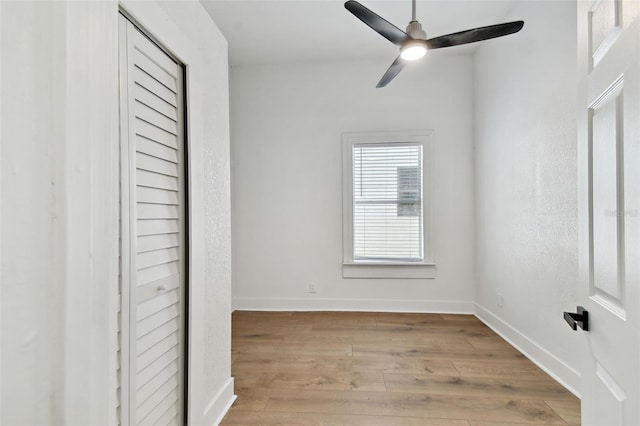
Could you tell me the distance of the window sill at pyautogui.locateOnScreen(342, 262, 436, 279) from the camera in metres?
3.71

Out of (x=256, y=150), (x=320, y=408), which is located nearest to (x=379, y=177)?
(x=256, y=150)

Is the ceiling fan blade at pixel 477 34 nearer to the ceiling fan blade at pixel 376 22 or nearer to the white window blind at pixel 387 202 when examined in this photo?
the ceiling fan blade at pixel 376 22

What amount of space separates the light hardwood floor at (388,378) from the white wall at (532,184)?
0.93 feet

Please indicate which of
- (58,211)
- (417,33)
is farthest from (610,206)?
(417,33)

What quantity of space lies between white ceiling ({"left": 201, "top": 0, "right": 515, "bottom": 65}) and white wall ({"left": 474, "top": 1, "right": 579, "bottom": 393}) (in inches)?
15.8

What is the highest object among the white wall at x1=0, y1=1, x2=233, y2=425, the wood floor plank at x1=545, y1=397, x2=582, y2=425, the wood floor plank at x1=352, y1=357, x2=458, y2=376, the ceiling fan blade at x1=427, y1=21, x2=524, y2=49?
the ceiling fan blade at x1=427, y1=21, x2=524, y2=49

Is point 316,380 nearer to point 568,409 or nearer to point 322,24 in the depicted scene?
point 568,409

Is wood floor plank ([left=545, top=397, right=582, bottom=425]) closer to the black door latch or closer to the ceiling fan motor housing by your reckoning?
the black door latch

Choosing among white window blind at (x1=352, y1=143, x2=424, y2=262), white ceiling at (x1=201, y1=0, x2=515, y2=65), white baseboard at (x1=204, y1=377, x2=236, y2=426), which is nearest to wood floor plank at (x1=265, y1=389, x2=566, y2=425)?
white baseboard at (x1=204, y1=377, x2=236, y2=426)

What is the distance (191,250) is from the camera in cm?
140

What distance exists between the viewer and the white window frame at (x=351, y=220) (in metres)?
3.72

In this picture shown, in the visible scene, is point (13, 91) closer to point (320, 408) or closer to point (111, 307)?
point (111, 307)

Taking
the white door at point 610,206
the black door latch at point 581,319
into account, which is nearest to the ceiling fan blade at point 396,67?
the white door at point 610,206

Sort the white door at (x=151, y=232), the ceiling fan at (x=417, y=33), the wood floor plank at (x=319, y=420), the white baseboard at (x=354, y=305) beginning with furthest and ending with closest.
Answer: the white baseboard at (x=354, y=305) < the ceiling fan at (x=417, y=33) < the wood floor plank at (x=319, y=420) < the white door at (x=151, y=232)
